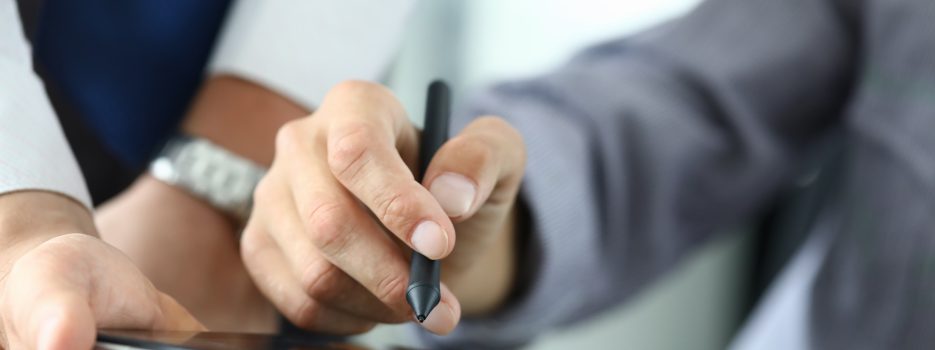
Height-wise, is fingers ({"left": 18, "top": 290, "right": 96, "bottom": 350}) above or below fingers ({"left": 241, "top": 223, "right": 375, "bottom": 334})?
above

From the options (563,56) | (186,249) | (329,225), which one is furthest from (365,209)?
(563,56)

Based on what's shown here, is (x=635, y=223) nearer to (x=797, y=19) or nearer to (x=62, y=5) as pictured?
(x=797, y=19)

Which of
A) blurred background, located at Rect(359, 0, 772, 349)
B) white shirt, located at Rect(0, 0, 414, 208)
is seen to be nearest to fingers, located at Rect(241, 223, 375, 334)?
white shirt, located at Rect(0, 0, 414, 208)

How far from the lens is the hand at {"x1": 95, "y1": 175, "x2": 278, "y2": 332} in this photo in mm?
292

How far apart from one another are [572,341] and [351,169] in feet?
1.79

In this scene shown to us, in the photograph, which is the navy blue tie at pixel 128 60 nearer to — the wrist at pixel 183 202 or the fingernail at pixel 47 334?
the wrist at pixel 183 202

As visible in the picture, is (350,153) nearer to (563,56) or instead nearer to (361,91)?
(361,91)

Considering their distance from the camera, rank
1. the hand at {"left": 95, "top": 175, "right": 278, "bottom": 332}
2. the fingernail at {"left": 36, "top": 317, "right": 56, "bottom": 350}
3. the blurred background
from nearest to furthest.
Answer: the fingernail at {"left": 36, "top": 317, "right": 56, "bottom": 350} → the hand at {"left": 95, "top": 175, "right": 278, "bottom": 332} → the blurred background

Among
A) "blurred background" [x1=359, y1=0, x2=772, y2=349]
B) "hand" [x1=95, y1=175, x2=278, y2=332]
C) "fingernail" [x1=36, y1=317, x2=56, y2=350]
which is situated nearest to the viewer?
"fingernail" [x1=36, y1=317, x2=56, y2=350]

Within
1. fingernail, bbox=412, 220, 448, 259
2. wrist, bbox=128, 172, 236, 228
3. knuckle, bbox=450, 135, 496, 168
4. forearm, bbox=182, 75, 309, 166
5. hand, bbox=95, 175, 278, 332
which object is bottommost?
hand, bbox=95, 175, 278, 332

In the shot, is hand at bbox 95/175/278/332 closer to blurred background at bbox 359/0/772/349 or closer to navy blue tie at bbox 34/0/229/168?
navy blue tie at bbox 34/0/229/168

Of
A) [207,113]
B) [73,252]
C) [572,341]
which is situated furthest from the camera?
[572,341]

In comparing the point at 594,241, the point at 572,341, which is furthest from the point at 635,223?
the point at 572,341

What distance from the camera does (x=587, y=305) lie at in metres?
0.39
